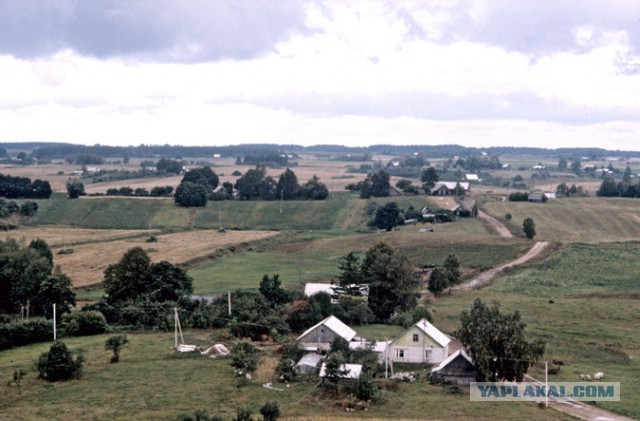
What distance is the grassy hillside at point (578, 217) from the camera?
10306 cm

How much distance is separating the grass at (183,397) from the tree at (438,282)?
86.9 ft

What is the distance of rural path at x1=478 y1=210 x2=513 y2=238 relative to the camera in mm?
100912

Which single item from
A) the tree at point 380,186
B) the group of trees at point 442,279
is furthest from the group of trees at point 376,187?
the group of trees at point 442,279

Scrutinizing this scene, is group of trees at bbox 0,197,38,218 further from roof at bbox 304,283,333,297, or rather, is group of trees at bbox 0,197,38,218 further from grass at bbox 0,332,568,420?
grass at bbox 0,332,568,420

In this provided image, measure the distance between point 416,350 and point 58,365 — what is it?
19734 millimetres

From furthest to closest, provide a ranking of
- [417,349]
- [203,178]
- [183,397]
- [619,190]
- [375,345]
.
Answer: [203,178] → [619,190] → [375,345] → [417,349] → [183,397]

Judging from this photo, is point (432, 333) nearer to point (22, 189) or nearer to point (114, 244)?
point (114, 244)

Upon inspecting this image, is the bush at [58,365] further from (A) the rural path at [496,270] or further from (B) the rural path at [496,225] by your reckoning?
(B) the rural path at [496,225]

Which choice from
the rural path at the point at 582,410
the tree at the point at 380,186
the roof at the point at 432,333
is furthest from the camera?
the tree at the point at 380,186

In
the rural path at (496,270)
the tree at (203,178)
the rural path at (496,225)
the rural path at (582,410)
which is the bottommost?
the rural path at (496,270)

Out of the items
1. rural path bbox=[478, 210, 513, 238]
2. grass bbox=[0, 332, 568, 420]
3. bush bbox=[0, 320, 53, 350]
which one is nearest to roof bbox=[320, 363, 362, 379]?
grass bbox=[0, 332, 568, 420]

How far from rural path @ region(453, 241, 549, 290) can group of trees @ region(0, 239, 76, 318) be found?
112 ft

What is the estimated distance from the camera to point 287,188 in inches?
5315

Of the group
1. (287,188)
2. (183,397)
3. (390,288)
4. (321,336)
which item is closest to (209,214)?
(287,188)
